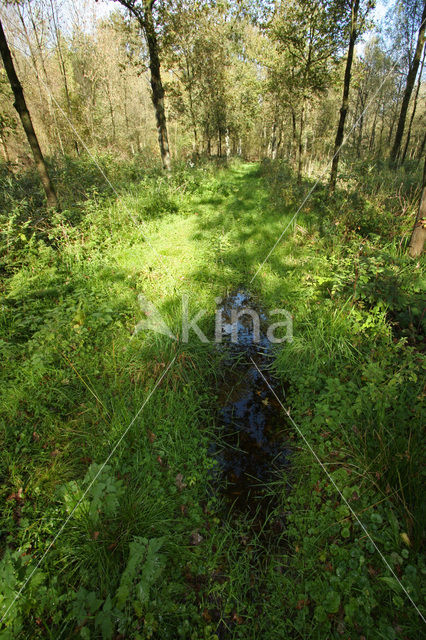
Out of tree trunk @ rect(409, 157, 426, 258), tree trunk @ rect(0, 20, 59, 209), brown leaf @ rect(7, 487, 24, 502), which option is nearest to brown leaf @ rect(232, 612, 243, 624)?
brown leaf @ rect(7, 487, 24, 502)

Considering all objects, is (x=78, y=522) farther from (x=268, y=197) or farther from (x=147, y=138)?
(x=147, y=138)

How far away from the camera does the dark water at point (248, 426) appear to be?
2328 mm

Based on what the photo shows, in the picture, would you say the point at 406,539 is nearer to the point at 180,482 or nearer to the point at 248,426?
the point at 248,426

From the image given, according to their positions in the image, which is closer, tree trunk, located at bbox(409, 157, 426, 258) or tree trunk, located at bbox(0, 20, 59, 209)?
tree trunk, located at bbox(409, 157, 426, 258)

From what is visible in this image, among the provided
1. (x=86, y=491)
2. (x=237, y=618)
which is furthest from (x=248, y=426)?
(x=86, y=491)

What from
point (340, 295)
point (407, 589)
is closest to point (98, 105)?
point (340, 295)

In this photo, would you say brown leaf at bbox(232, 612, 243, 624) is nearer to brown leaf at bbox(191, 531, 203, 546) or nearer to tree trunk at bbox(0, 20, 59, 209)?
brown leaf at bbox(191, 531, 203, 546)

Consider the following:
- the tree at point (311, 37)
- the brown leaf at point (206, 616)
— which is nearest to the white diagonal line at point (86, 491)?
the brown leaf at point (206, 616)

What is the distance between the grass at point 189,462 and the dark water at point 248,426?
0.40 feet

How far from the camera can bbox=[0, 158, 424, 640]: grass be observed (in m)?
1.56

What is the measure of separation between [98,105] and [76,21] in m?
4.93

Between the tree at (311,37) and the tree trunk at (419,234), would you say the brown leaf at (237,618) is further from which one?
the tree at (311,37)

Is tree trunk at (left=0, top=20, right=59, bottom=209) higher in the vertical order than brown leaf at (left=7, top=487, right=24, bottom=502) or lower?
higher

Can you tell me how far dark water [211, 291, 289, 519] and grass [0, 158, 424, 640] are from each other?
12 centimetres
